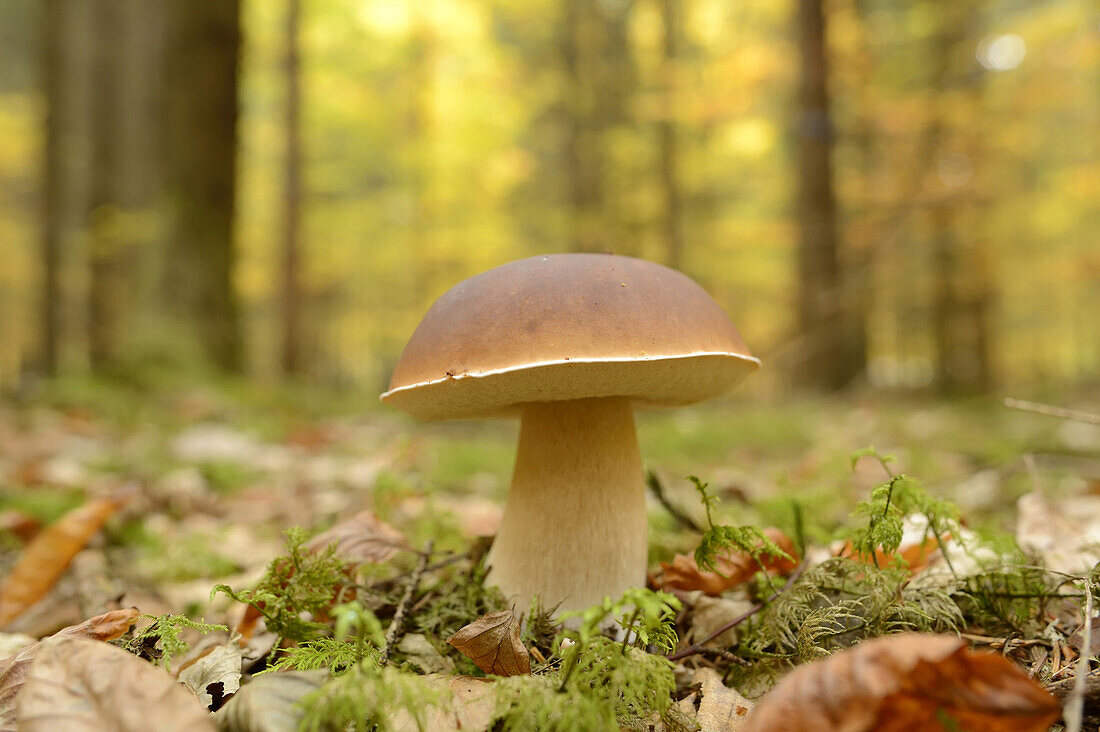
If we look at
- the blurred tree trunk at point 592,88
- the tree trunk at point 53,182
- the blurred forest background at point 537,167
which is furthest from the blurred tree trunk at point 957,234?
the tree trunk at point 53,182

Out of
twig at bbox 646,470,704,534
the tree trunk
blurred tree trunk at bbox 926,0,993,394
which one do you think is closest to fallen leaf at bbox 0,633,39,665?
twig at bbox 646,470,704,534

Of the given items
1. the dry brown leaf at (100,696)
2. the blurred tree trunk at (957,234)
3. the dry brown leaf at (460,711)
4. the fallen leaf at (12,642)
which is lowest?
the fallen leaf at (12,642)

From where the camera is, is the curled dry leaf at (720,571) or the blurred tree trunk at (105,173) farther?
the blurred tree trunk at (105,173)

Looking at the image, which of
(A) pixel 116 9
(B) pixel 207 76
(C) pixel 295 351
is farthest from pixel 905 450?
(A) pixel 116 9

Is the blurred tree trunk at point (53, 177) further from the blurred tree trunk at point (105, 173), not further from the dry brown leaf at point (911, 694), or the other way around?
the dry brown leaf at point (911, 694)

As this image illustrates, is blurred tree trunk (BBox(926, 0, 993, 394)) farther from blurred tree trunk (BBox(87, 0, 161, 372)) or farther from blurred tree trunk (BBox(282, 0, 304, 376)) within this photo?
blurred tree trunk (BBox(282, 0, 304, 376))

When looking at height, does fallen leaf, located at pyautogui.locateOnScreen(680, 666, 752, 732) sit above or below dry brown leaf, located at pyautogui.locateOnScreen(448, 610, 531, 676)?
below

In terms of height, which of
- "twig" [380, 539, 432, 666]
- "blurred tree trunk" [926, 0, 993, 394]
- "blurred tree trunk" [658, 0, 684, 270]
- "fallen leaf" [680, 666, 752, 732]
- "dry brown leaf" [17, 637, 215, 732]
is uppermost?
"blurred tree trunk" [658, 0, 684, 270]
